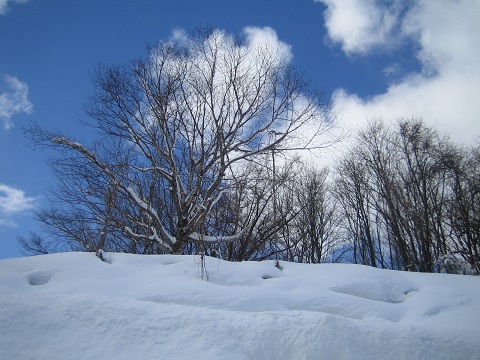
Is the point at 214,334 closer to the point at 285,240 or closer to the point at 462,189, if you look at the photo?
the point at 285,240

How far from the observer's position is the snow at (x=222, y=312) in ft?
7.90

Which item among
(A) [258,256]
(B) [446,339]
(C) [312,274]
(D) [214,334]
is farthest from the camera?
(A) [258,256]

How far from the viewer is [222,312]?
9.97 ft

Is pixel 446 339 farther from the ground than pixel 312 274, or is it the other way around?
pixel 312 274

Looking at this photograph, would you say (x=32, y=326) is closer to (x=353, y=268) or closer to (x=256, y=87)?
(x=353, y=268)

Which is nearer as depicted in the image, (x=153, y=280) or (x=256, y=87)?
(x=153, y=280)

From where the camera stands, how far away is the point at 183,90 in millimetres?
11750

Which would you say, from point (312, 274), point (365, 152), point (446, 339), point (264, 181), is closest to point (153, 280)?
point (312, 274)

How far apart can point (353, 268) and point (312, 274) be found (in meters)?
0.70

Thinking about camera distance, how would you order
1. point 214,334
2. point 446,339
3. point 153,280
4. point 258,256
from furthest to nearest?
point 258,256 → point 153,280 → point 446,339 → point 214,334

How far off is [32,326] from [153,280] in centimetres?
177

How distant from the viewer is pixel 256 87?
1177cm

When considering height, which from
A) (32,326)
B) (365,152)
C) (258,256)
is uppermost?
(365,152)

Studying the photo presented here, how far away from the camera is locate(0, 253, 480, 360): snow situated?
2408 millimetres
